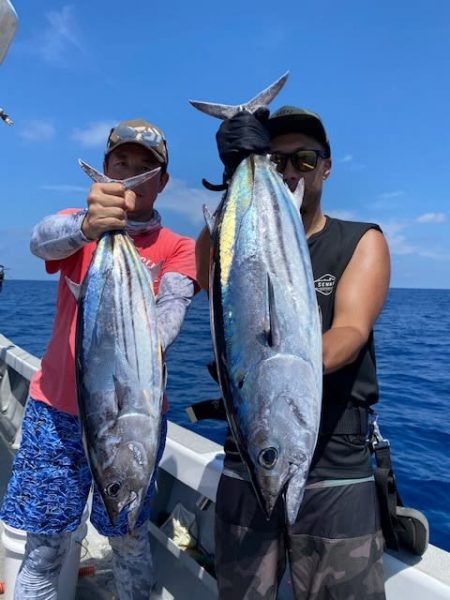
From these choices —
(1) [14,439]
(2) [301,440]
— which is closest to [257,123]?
(2) [301,440]

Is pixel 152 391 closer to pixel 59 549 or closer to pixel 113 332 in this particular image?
pixel 113 332

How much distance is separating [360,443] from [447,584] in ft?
1.77

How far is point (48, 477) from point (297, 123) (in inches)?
65.1

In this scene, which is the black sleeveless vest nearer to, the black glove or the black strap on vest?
the black strap on vest

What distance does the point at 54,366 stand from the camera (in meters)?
2.13

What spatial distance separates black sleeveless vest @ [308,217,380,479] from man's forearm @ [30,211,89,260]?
85 cm

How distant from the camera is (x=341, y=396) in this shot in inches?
71.9

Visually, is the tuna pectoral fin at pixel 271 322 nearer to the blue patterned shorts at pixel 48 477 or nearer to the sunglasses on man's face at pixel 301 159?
the sunglasses on man's face at pixel 301 159

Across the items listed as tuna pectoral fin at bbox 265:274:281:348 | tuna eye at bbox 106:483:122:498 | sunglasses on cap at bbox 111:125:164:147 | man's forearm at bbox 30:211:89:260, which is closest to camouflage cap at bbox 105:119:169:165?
sunglasses on cap at bbox 111:125:164:147

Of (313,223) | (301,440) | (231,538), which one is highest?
(313,223)

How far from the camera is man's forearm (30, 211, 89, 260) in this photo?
183 centimetres

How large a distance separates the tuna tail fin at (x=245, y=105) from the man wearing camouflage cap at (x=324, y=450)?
2.0 inches

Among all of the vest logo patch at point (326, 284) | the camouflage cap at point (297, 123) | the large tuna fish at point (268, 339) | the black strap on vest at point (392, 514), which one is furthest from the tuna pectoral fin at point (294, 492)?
the camouflage cap at point (297, 123)

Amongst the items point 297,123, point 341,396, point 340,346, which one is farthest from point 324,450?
point 297,123
